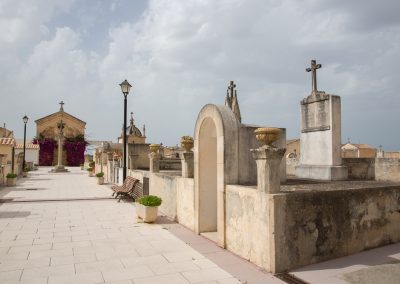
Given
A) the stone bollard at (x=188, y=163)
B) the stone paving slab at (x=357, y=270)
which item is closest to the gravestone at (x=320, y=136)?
the stone paving slab at (x=357, y=270)

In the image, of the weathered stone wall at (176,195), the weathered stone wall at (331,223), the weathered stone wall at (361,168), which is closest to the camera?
the weathered stone wall at (331,223)

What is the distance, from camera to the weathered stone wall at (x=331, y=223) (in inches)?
210

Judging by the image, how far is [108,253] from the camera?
21.0 feet

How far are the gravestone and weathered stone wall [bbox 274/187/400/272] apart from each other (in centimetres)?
265

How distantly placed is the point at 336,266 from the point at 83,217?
24.6ft

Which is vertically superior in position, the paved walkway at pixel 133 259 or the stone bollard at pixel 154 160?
the stone bollard at pixel 154 160

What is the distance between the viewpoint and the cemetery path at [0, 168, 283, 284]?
5.15 metres

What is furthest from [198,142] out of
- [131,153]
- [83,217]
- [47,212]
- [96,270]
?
[131,153]

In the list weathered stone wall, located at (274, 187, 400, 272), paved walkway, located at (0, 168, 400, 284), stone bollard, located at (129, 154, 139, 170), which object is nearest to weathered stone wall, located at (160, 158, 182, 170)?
stone bollard, located at (129, 154, 139, 170)

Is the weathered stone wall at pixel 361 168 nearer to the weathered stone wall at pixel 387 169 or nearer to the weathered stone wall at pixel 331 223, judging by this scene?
the weathered stone wall at pixel 387 169

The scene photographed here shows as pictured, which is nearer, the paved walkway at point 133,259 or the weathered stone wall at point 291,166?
the paved walkway at point 133,259

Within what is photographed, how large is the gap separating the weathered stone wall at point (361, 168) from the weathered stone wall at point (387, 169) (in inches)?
6.1

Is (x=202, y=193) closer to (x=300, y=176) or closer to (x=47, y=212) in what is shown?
(x=300, y=176)

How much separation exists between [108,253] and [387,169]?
8118mm
